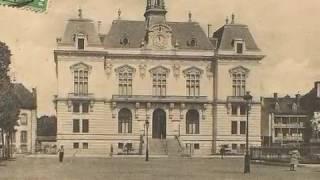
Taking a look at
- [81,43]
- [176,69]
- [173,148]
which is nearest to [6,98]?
[173,148]

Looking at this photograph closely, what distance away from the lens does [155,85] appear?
179 ft

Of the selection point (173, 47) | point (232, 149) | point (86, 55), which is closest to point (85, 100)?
point (86, 55)

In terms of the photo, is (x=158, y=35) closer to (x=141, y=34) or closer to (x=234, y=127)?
(x=141, y=34)

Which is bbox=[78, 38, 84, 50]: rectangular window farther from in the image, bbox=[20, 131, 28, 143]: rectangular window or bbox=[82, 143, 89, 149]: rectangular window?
bbox=[20, 131, 28, 143]: rectangular window

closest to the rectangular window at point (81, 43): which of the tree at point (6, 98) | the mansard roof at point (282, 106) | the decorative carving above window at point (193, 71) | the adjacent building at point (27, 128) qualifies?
the decorative carving above window at point (193, 71)

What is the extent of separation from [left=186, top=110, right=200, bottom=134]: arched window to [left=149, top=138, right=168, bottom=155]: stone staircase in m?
3.09

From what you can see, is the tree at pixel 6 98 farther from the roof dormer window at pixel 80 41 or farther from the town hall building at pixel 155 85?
the roof dormer window at pixel 80 41

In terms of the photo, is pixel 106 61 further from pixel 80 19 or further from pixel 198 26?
pixel 198 26

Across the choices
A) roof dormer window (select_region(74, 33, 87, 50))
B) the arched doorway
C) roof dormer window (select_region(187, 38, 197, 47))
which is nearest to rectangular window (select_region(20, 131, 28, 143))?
roof dormer window (select_region(74, 33, 87, 50))

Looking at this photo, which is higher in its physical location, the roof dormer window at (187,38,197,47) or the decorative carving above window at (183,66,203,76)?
the roof dormer window at (187,38,197,47)

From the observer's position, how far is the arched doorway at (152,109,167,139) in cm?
5494

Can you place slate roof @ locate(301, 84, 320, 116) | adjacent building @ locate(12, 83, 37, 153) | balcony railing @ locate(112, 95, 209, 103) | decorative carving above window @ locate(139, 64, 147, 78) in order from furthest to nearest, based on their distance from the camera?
adjacent building @ locate(12, 83, 37, 153) → slate roof @ locate(301, 84, 320, 116) → decorative carving above window @ locate(139, 64, 147, 78) → balcony railing @ locate(112, 95, 209, 103)

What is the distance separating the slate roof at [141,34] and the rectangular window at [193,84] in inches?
84.0

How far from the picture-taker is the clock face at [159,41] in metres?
54.7
